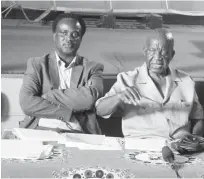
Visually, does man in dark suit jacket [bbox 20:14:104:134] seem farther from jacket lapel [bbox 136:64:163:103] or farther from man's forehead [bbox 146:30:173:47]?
man's forehead [bbox 146:30:173:47]

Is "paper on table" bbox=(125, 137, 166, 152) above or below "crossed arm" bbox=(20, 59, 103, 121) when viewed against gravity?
below

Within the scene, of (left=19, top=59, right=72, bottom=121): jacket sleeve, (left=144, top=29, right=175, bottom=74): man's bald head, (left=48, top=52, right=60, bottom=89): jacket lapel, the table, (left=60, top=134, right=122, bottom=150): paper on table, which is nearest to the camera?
the table

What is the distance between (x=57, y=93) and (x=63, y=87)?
7 centimetres

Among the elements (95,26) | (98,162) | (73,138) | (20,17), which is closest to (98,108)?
(73,138)

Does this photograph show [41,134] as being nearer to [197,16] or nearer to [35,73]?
[35,73]

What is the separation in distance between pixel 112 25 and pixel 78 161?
1.39 meters

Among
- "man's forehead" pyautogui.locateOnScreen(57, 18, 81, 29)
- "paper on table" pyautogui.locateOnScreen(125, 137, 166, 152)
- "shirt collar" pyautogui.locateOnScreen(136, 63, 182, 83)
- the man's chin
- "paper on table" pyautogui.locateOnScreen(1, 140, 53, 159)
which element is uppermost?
"man's forehead" pyautogui.locateOnScreen(57, 18, 81, 29)

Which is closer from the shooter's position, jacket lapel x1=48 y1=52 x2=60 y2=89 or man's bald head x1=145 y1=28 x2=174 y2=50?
man's bald head x1=145 y1=28 x2=174 y2=50

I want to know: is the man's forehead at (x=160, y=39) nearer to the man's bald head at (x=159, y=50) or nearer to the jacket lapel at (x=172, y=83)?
the man's bald head at (x=159, y=50)

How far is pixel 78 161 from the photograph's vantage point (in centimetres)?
147

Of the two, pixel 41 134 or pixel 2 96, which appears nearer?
pixel 41 134

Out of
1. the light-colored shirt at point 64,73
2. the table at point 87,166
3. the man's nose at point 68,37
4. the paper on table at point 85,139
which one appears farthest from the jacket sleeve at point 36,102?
the table at point 87,166

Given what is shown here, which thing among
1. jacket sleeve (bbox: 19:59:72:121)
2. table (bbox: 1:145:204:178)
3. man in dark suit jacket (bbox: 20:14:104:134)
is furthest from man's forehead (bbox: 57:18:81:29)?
table (bbox: 1:145:204:178)

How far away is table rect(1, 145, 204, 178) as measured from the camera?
1.38 m
